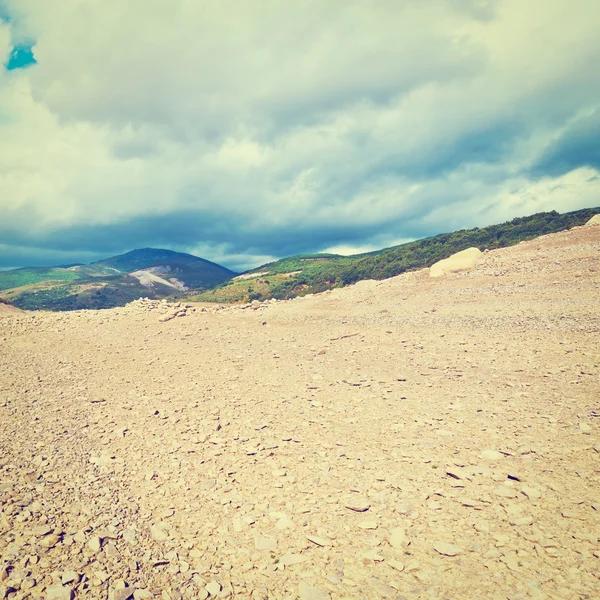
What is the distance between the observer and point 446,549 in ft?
14.5

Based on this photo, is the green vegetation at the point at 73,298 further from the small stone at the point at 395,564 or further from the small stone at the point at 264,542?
the small stone at the point at 395,564

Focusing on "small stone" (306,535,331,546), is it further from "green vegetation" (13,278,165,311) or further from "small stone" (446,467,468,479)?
"green vegetation" (13,278,165,311)

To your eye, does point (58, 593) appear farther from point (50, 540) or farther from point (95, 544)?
point (50, 540)

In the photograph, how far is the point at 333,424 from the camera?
7.80 m

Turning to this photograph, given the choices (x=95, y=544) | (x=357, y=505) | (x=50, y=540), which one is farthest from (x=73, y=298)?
(x=357, y=505)

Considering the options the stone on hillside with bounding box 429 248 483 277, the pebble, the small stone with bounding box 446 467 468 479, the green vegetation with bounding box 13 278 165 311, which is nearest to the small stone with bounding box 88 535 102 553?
the pebble

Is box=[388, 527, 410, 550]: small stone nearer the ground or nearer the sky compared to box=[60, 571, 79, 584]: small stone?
nearer the ground

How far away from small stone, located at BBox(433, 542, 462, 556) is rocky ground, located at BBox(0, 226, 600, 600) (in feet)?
0.08

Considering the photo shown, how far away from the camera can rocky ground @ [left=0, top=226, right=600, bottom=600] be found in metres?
4.11

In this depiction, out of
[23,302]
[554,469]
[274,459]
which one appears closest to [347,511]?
[274,459]

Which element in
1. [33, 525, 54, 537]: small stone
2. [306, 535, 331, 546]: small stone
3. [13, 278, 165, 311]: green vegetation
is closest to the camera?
[33, 525, 54, 537]: small stone

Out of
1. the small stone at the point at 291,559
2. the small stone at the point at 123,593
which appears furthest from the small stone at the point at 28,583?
the small stone at the point at 291,559

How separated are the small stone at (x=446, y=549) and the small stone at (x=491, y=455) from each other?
2186 millimetres

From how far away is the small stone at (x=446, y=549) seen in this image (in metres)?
4.36
